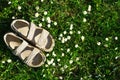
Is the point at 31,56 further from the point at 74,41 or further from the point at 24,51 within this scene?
the point at 74,41

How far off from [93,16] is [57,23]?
1.75 ft

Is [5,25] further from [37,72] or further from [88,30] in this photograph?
[88,30]

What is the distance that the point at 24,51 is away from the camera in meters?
5.21

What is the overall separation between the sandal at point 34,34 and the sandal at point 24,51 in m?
0.07

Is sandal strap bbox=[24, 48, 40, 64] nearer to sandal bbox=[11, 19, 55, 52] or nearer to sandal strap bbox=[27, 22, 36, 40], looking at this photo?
sandal bbox=[11, 19, 55, 52]

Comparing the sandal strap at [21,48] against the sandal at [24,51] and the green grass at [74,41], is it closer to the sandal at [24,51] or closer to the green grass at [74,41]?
the sandal at [24,51]

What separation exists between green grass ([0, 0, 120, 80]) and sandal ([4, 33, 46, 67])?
9 centimetres

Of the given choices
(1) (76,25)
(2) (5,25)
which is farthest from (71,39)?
(2) (5,25)

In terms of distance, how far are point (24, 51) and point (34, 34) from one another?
0.88 ft

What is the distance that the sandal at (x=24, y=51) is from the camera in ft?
16.8

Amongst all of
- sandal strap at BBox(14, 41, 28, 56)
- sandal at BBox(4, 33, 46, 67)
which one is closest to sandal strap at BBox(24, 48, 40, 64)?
sandal at BBox(4, 33, 46, 67)

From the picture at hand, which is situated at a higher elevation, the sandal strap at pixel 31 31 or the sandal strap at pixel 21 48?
the sandal strap at pixel 31 31

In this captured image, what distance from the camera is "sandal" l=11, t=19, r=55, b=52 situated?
17.0ft

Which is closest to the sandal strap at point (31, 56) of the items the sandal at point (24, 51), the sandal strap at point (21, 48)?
the sandal at point (24, 51)
